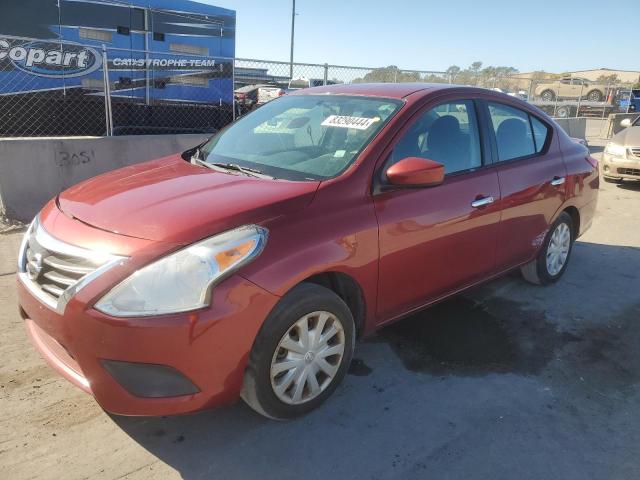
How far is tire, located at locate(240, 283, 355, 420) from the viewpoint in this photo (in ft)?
Result: 8.11

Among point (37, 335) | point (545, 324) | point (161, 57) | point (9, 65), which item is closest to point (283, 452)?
point (37, 335)

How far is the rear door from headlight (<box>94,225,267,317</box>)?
7.49 ft

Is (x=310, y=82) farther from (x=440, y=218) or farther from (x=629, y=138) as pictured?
(x=440, y=218)

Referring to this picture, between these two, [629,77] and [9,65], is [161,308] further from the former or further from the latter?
[629,77]

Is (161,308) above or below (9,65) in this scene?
below

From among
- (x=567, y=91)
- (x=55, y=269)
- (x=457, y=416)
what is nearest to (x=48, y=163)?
(x=55, y=269)

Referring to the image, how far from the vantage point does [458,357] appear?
3475 millimetres

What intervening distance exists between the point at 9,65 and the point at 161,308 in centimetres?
832

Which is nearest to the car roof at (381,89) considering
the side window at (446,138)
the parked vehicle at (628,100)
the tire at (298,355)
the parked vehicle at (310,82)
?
the side window at (446,138)

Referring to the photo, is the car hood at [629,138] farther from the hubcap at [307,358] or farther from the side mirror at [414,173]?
the hubcap at [307,358]

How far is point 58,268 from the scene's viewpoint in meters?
2.40

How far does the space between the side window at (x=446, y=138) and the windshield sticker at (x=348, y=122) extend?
238mm

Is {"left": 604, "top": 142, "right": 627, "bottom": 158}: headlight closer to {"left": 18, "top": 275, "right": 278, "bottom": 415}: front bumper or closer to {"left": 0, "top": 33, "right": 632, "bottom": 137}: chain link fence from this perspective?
{"left": 0, "top": 33, "right": 632, "bottom": 137}: chain link fence

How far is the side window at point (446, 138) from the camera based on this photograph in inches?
127
